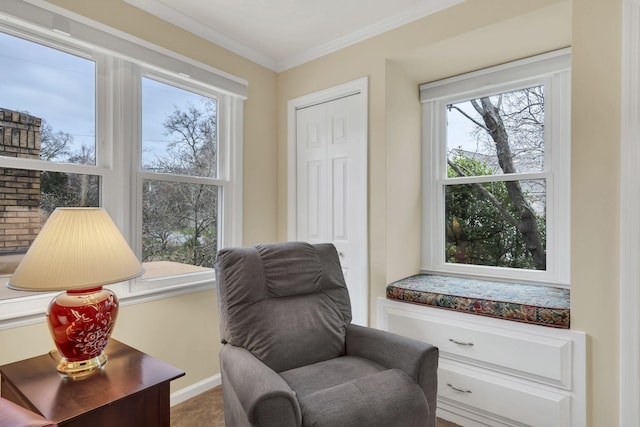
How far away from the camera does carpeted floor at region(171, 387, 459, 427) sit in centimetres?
203

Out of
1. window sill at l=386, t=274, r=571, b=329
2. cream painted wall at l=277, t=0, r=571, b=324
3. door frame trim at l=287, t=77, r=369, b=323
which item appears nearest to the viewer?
window sill at l=386, t=274, r=571, b=329

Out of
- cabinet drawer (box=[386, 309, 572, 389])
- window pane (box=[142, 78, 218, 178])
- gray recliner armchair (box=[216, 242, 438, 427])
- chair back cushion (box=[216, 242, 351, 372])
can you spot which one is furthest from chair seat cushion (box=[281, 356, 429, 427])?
Answer: window pane (box=[142, 78, 218, 178])

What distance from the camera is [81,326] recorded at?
1.29 meters

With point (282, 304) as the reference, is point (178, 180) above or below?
above

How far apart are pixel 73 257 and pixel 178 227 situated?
1.07m

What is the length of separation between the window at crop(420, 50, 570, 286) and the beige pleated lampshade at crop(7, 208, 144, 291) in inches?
84.1

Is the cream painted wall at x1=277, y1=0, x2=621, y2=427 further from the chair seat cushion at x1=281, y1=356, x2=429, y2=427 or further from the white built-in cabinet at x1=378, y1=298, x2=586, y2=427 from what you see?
the chair seat cushion at x1=281, y1=356, x2=429, y2=427

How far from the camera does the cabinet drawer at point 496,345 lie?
1.72 meters

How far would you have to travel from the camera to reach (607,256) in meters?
1.62

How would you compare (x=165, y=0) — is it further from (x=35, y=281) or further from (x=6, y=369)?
(x=6, y=369)

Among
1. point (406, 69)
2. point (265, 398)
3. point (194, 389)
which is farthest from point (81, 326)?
point (406, 69)

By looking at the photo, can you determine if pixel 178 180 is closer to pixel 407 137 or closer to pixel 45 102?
pixel 45 102

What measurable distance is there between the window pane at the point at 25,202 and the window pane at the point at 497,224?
242 centimetres

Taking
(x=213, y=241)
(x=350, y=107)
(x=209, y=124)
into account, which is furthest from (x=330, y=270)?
(x=209, y=124)
